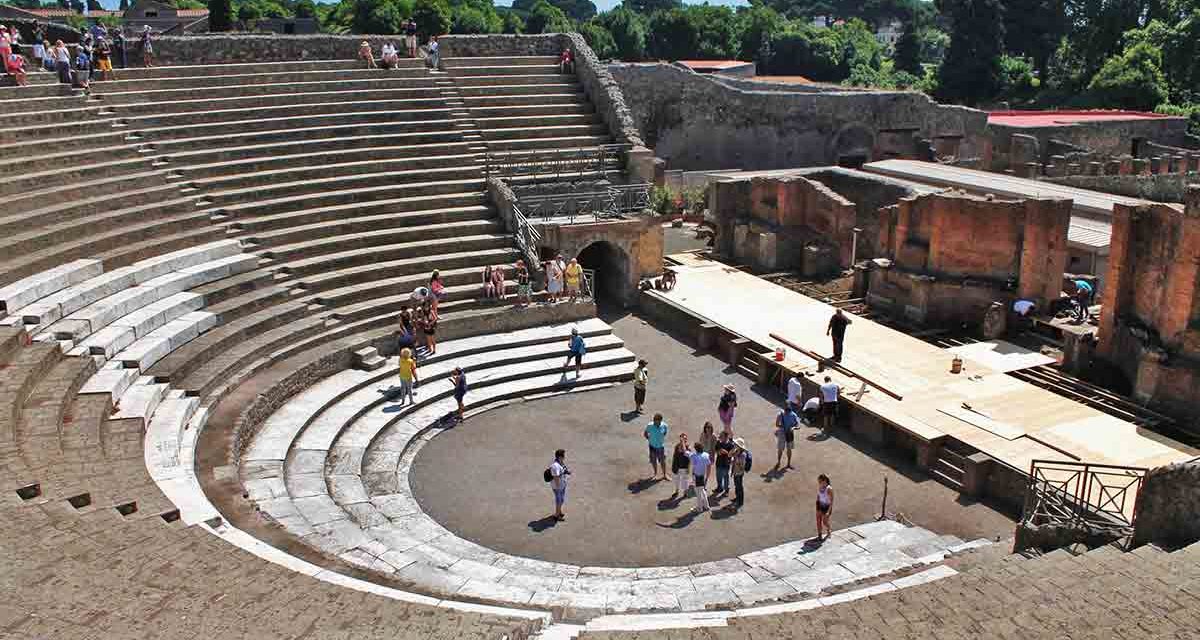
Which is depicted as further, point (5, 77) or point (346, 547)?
point (5, 77)

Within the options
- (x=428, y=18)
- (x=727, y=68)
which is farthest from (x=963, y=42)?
(x=428, y=18)

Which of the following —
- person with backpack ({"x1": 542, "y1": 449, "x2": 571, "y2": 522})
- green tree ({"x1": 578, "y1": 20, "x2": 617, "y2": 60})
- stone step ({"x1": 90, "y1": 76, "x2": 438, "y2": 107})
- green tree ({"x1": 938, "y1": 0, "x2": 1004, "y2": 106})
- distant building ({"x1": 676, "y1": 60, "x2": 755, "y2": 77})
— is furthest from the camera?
green tree ({"x1": 578, "y1": 20, "x2": 617, "y2": 60})

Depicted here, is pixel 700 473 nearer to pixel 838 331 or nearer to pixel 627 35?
pixel 838 331

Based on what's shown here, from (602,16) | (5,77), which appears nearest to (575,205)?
(5,77)

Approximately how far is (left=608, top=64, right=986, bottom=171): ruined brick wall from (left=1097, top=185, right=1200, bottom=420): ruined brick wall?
2059 centimetres

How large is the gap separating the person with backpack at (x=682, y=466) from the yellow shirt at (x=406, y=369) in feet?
16.0

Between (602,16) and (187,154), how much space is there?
74.2 m

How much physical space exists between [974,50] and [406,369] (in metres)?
55.7

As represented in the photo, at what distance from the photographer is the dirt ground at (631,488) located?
42.3 feet

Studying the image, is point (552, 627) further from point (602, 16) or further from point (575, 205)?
point (602, 16)

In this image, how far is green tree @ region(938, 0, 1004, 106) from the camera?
61.7 meters

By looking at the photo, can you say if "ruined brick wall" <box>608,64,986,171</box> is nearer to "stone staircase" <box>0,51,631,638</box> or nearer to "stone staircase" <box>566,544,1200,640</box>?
"stone staircase" <box>0,51,631,638</box>

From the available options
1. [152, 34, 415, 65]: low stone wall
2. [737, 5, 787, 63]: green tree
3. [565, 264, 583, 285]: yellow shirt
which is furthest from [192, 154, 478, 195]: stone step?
[737, 5, 787, 63]: green tree

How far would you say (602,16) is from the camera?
90.6 meters
